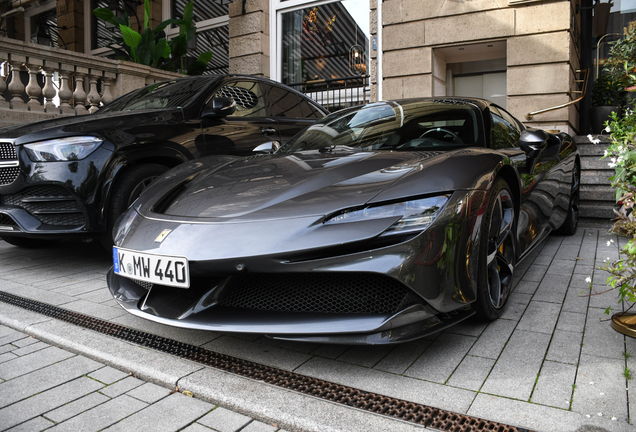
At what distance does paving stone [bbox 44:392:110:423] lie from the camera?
183 cm

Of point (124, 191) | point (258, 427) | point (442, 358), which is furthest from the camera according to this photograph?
point (124, 191)

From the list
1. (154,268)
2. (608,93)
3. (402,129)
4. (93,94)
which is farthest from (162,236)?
(608,93)

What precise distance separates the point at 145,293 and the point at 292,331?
83 cm

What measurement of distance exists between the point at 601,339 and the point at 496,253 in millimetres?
599

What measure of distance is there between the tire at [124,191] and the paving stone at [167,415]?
204cm

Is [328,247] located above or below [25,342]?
above

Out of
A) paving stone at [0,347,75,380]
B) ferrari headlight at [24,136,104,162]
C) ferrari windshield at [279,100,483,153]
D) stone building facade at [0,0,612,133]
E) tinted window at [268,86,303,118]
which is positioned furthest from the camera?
stone building facade at [0,0,612,133]

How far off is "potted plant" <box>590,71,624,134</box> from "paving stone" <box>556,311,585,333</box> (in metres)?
7.22

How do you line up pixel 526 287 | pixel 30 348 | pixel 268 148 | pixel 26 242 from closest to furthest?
pixel 30 348 < pixel 526 287 < pixel 268 148 < pixel 26 242

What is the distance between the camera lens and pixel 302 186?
229cm

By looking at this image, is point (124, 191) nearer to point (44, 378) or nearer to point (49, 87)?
point (44, 378)

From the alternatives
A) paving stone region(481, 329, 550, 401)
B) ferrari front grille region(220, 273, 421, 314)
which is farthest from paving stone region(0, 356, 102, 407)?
paving stone region(481, 329, 550, 401)

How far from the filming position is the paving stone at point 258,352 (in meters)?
2.22

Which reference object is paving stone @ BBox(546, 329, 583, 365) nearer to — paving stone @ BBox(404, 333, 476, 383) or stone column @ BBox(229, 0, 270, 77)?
paving stone @ BBox(404, 333, 476, 383)
